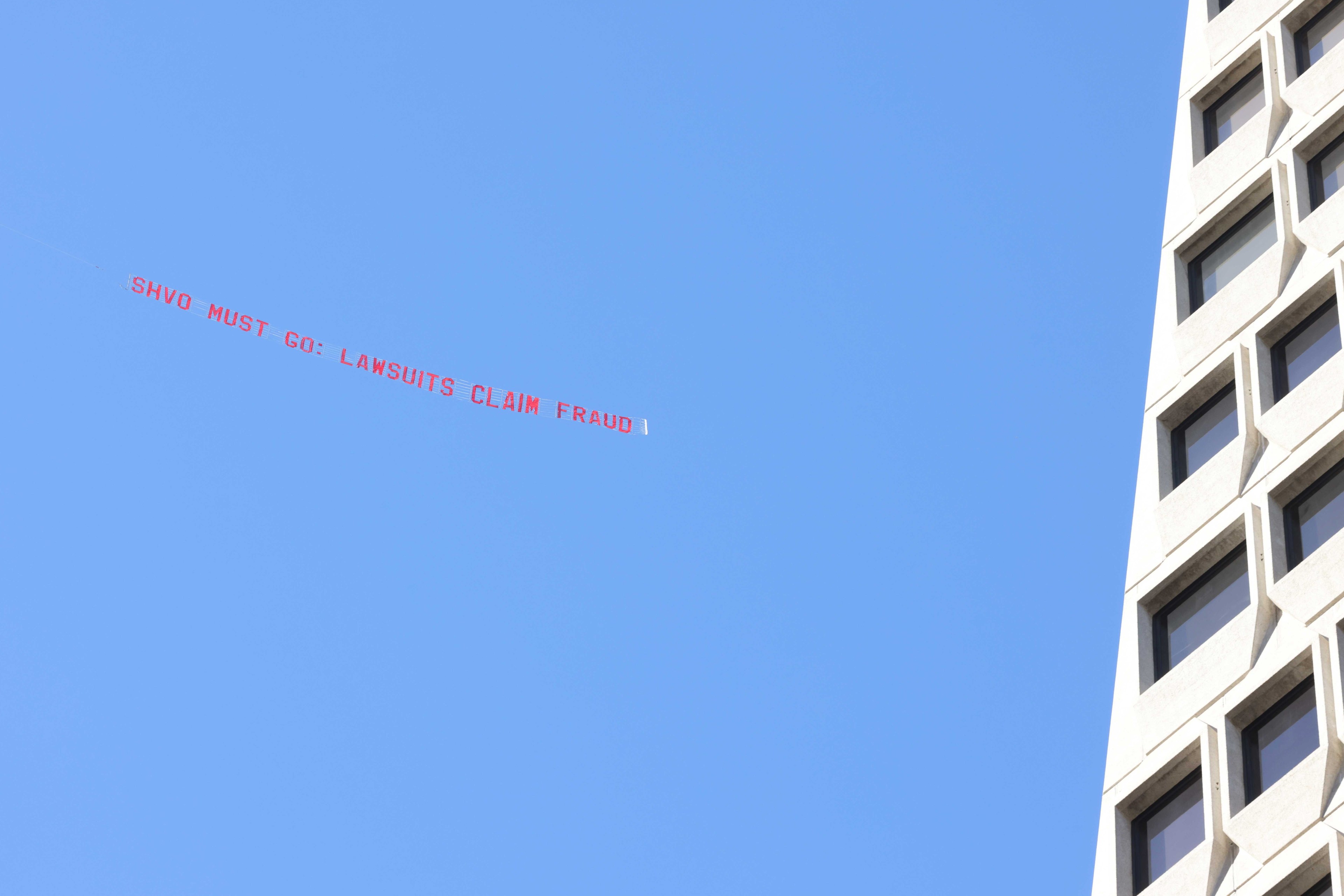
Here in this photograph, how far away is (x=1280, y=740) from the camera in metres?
21.5

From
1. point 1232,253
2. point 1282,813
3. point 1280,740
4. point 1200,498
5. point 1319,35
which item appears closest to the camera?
point 1282,813

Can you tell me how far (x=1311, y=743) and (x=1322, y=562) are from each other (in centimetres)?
196

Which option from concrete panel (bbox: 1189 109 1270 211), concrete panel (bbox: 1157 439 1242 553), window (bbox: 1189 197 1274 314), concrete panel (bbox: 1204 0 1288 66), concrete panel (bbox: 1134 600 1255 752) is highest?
concrete panel (bbox: 1204 0 1288 66)

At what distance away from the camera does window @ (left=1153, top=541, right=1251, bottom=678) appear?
23.0 meters

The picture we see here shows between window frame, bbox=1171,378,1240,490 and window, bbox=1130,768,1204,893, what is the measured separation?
3.95m

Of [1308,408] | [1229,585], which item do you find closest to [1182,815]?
[1229,585]

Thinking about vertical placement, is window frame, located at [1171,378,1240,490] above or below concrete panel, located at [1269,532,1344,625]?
above

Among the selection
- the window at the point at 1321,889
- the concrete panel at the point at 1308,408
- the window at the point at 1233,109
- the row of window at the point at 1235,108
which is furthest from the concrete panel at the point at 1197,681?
the window at the point at 1233,109

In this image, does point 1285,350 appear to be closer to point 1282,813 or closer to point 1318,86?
point 1318,86

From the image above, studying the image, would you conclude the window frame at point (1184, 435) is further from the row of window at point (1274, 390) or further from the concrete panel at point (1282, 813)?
the concrete panel at point (1282, 813)

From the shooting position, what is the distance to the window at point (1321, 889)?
65.3ft

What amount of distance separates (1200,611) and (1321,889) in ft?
13.8

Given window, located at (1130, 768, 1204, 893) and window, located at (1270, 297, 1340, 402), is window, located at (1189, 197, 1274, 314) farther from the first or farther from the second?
window, located at (1130, 768, 1204, 893)

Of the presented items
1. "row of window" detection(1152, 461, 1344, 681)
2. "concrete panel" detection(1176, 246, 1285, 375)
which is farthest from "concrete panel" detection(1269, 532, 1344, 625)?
"concrete panel" detection(1176, 246, 1285, 375)
